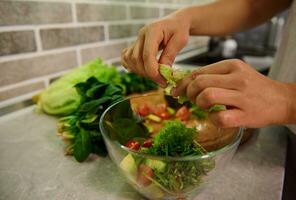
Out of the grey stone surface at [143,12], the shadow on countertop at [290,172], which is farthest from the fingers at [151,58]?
the grey stone surface at [143,12]

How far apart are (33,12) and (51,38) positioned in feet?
0.30

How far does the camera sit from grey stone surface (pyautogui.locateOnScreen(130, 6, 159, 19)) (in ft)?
3.64

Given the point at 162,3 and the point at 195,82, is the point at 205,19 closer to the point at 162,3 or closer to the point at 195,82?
the point at 195,82

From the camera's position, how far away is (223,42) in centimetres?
165

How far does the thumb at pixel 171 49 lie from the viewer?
0.54 metres

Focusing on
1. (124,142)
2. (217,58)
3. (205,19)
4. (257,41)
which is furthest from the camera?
(257,41)

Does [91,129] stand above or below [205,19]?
below

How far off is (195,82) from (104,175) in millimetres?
251

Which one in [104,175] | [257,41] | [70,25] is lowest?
[104,175]

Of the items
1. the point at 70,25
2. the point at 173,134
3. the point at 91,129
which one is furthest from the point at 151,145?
the point at 70,25

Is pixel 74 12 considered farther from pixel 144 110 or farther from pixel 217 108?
pixel 217 108

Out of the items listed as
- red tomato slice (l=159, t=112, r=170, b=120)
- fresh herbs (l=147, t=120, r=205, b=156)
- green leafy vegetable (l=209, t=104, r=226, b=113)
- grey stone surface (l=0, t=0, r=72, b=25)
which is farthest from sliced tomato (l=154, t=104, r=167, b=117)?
grey stone surface (l=0, t=0, r=72, b=25)

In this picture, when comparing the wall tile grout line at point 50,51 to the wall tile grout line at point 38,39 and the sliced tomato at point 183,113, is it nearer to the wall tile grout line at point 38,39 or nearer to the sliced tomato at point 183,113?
the wall tile grout line at point 38,39

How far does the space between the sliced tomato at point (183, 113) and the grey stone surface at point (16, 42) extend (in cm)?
45
